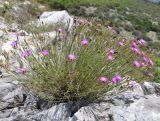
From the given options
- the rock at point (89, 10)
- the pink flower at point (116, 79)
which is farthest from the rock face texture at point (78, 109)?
the rock at point (89, 10)

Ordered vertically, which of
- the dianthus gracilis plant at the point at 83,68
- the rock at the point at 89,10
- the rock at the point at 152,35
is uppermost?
the dianthus gracilis plant at the point at 83,68

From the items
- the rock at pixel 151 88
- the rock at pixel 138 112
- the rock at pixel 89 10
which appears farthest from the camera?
the rock at pixel 89 10

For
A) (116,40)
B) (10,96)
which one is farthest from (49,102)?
(116,40)

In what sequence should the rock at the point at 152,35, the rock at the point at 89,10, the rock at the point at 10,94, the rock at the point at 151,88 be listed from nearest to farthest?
1. the rock at the point at 10,94
2. the rock at the point at 151,88
3. the rock at the point at 89,10
4. the rock at the point at 152,35

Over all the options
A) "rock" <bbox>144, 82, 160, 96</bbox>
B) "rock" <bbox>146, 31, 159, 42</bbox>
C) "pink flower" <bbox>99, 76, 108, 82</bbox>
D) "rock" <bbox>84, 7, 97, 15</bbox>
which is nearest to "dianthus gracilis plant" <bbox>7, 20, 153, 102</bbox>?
"pink flower" <bbox>99, 76, 108, 82</bbox>

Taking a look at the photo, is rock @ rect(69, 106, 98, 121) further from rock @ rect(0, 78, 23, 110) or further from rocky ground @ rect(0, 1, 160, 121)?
rock @ rect(0, 78, 23, 110)

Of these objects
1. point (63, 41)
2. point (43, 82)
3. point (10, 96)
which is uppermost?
point (63, 41)

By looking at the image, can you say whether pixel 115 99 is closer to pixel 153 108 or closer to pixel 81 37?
pixel 153 108

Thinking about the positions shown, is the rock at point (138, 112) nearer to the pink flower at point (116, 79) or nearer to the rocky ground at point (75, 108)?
the rocky ground at point (75, 108)
